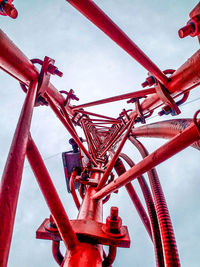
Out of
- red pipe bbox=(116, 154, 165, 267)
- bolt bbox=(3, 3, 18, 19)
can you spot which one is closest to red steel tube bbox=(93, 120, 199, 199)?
red pipe bbox=(116, 154, 165, 267)

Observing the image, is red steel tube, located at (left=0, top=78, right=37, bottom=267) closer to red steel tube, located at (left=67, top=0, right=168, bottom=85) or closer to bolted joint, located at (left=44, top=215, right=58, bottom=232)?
bolted joint, located at (left=44, top=215, right=58, bottom=232)

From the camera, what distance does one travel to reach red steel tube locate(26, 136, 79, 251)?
4.90 feet

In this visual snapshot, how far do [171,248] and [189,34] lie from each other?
100 inches

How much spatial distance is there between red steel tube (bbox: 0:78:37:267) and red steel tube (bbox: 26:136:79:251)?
25cm

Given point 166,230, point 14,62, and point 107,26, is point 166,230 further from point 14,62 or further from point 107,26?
point 14,62

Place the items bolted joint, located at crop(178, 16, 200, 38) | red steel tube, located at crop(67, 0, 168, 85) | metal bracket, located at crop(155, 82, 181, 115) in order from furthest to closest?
metal bracket, located at crop(155, 82, 181, 115) < bolted joint, located at crop(178, 16, 200, 38) < red steel tube, located at crop(67, 0, 168, 85)

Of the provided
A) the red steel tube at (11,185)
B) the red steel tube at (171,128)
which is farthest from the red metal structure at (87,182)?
the red steel tube at (171,128)

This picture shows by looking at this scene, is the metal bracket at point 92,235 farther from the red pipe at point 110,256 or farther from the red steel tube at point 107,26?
the red steel tube at point 107,26

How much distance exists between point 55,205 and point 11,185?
0.53m

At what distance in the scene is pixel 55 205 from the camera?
1508 mm

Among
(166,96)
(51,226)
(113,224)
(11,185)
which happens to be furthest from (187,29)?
(51,226)

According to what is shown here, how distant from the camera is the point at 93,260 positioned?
4.92 feet

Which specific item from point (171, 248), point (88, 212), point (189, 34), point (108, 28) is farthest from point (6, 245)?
point (189, 34)

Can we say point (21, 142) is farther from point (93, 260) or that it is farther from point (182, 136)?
point (182, 136)
